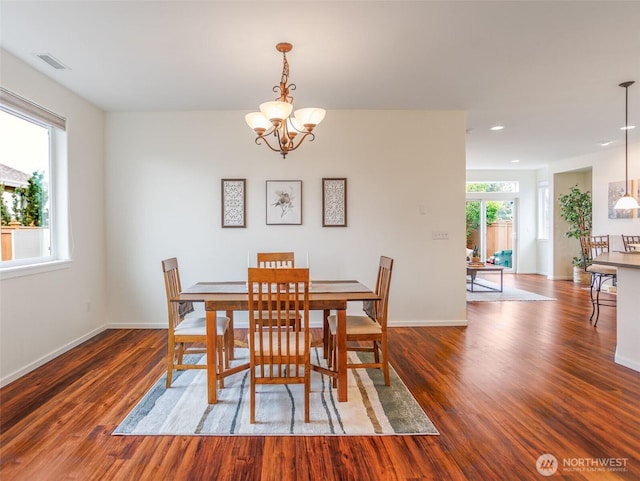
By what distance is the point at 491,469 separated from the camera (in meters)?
1.84

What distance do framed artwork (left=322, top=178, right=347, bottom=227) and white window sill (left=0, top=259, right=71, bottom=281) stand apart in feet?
9.18

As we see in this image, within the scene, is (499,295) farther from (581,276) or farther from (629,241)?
(581,276)

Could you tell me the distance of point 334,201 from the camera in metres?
4.47

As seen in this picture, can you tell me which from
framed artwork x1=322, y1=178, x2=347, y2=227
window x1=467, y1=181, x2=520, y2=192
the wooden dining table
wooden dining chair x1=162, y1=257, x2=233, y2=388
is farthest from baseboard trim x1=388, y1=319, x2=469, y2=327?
window x1=467, y1=181, x2=520, y2=192

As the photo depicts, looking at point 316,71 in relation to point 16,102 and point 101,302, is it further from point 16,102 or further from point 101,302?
point 101,302

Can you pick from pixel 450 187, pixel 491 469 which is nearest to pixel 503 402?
pixel 491 469

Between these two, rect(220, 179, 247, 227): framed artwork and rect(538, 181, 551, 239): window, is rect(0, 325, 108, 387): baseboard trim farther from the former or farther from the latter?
rect(538, 181, 551, 239): window

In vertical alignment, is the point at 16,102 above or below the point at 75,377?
above

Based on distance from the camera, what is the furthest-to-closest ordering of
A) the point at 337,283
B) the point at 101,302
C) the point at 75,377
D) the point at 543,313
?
1. the point at 543,313
2. the point at 101,302
3. the point at 337,283
4. the point at 75,377

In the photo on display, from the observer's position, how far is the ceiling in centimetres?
239

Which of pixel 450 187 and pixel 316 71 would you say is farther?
pixel 450 187

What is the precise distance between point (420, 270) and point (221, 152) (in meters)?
2.86

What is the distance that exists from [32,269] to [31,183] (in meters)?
0.82

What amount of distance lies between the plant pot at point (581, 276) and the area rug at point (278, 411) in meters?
6.78
